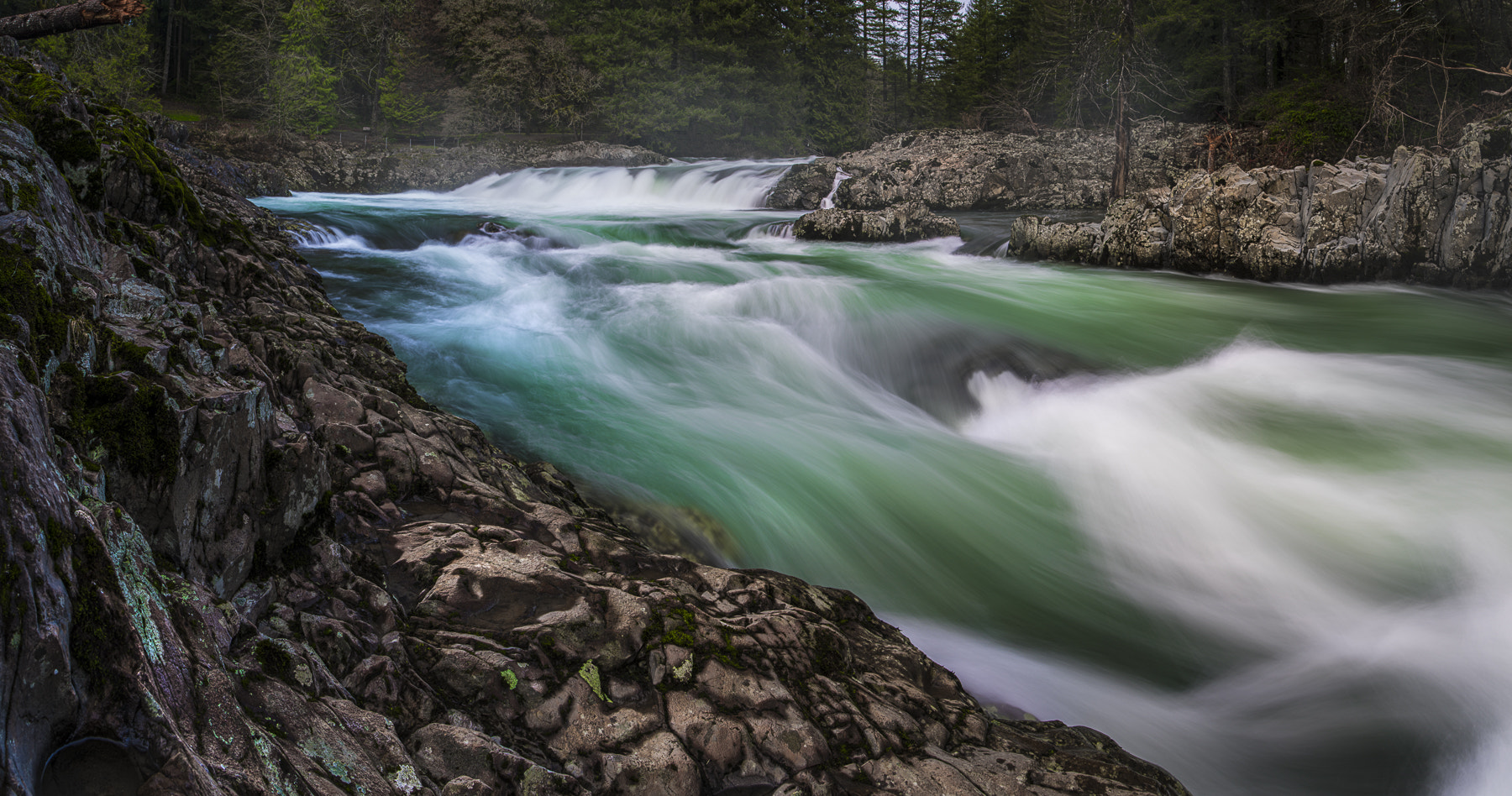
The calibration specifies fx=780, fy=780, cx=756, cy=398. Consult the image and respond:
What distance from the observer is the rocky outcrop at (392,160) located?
2547 centimetres

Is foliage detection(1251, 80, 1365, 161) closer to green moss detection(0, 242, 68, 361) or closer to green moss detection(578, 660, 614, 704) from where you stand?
green moss detection(578, 660, 614, 704)

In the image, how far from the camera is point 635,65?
3400 cm

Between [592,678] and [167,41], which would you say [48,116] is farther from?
[167,41]

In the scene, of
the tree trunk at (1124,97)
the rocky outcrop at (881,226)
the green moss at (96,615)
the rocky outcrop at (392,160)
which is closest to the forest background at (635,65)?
the rocky outcrop at (392,160)

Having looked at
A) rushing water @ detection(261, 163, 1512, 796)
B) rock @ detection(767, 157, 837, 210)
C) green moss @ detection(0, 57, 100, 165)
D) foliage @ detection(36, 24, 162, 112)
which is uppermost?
foliage @ detection(36, 24, 162, 112)

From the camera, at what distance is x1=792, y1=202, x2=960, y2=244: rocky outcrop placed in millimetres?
14781

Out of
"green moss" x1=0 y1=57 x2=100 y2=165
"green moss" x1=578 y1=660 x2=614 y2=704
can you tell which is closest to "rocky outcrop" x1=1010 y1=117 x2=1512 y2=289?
"green moss" x1=578 y1=660 x2=614 y2=704

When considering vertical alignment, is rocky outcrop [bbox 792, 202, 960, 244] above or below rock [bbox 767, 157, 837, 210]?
below

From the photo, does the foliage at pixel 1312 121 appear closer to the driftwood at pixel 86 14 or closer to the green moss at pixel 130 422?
the driftwood at pixel 86 14

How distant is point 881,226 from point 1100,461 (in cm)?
970

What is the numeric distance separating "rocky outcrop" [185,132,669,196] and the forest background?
1.75m

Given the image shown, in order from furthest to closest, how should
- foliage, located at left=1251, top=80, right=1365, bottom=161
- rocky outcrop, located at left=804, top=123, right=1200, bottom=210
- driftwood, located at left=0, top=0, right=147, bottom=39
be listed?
1. rocky outcrop, located at left=804, top=123, right=1200, bottom=210
2. foliage, located at left=1251, top=80, right=1365, bottom=161
3. driftwood, located at left=0, top=0, right=147, bottom=39

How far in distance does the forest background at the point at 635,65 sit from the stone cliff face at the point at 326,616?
26384 millimetres

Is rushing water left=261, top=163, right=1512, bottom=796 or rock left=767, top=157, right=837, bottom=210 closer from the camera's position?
rushing water left=261, top=163, right=1512, bottom=796
